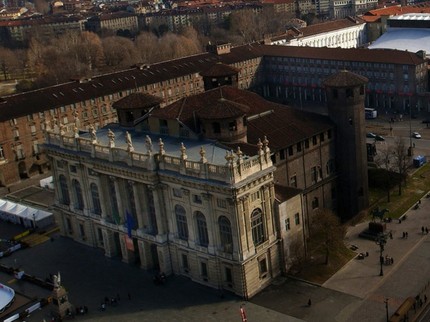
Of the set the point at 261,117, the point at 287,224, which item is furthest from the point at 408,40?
the point at 287,224

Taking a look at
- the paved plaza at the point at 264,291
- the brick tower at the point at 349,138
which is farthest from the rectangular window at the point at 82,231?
the brick tower at the point at 349,138

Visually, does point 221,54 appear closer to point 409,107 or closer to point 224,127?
point 409,107

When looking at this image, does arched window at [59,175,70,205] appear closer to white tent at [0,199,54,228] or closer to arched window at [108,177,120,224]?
white tent at [0,199,54,228]

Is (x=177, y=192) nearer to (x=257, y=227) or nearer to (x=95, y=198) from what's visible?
(x=257, y=227)

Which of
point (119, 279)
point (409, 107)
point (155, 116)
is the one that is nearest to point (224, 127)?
point (155, 116)

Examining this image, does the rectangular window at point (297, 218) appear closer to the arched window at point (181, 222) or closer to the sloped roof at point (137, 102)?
the arched window at point (181, 222)

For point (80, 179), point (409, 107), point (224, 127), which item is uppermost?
point (224, 127)

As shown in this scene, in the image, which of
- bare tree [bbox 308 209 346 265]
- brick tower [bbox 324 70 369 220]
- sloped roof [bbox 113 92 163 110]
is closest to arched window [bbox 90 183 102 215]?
sloped roof [bbox 113 92 163 110]
